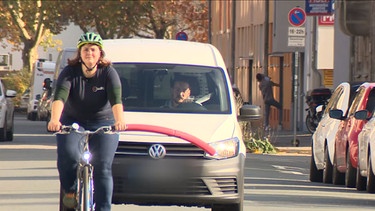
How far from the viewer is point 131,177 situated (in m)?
14.0

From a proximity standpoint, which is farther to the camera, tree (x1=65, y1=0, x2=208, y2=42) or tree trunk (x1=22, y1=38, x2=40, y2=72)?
tree trunk (x1=22, y1=38, x2=40, y2=72)

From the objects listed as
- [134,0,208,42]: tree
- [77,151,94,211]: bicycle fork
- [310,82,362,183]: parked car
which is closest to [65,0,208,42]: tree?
[134,0,208,42]: tree

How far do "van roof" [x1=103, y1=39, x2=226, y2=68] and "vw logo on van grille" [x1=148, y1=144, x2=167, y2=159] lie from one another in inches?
68.2

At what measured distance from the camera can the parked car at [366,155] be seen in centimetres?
1917

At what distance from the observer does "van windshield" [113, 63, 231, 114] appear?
15117 mm

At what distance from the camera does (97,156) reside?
12281 millimetres

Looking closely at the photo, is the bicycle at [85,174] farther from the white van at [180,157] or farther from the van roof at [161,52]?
the van roof at [161,52]

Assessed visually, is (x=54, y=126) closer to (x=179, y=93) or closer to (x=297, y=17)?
(x=179, y=93)

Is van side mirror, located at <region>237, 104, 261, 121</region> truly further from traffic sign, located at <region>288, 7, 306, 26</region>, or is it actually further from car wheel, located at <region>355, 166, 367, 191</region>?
traffic sign, located at <region>288, 7, 306, 26</region>

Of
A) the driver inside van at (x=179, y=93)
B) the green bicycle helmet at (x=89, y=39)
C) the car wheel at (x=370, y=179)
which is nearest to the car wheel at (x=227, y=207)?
the driver inside van at (x=179, y=93)

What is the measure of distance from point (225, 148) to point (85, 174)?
2409 millimetres

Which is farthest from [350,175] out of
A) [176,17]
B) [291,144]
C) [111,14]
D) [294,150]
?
[176,17]

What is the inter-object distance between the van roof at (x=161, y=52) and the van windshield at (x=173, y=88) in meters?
0.09

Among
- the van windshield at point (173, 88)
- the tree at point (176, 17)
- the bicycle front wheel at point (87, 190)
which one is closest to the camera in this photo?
the bicycle front wheel at point (87, 190)
